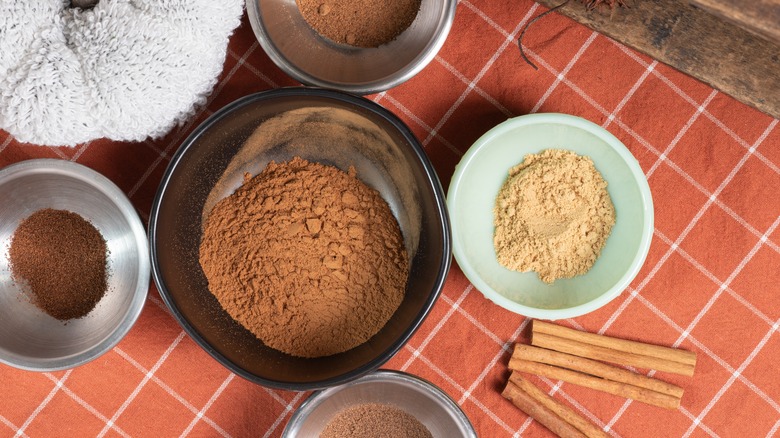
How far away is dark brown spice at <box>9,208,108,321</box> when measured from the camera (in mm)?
1466

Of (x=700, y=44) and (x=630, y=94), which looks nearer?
(x=700, y=44)

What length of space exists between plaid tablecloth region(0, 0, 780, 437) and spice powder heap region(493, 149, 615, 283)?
152 mm

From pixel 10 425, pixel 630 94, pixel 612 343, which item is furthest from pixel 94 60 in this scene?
pixel 612 343

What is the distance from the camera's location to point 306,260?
1384 mm

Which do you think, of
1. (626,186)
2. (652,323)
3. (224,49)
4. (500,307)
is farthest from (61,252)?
(652,323)

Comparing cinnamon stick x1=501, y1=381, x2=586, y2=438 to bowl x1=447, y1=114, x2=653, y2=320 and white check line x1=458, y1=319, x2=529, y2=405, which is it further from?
bowl x1=447, y1=114, x2=653, y2=320

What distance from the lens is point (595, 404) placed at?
1.61 meters

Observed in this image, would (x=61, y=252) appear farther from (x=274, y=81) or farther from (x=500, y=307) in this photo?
(x=500, y=307)

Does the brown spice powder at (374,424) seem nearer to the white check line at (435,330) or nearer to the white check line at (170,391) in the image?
the white check line at (435,330)

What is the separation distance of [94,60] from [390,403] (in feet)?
3.25

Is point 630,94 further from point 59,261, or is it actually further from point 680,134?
point 59,261

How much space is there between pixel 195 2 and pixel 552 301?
39.6 inches

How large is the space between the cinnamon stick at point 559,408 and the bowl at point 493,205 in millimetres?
207

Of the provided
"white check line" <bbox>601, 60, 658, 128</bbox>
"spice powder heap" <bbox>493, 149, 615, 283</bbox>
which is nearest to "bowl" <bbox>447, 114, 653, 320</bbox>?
"spice powder heap" <bbox>493, 149, 615, 283</bbox>
